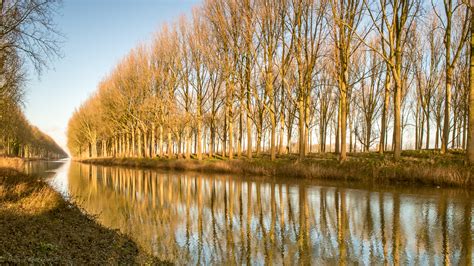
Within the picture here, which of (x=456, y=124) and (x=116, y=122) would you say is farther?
(x=116, y=122)

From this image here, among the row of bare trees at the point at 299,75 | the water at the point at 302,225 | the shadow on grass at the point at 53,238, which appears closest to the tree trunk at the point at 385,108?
the row of bare trees at the point at 299,75

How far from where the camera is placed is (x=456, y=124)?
125 feet

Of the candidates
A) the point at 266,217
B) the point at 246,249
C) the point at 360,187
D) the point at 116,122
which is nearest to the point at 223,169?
the point at 360,187

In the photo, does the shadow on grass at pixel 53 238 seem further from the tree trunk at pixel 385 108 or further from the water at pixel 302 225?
the tree trunk at pixel 385 108

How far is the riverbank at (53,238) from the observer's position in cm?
605

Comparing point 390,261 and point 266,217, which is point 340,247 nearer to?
point 390,261

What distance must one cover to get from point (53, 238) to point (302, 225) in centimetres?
623

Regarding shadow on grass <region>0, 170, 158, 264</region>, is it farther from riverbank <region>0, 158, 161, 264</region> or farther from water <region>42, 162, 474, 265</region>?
water <region>42, 162, 474, 265</region>

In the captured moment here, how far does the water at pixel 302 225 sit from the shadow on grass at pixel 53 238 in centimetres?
77

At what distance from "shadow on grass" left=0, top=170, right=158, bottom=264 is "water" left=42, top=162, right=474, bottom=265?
77 centimetres

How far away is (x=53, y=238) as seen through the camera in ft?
24.2

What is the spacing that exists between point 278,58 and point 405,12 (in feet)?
36.5

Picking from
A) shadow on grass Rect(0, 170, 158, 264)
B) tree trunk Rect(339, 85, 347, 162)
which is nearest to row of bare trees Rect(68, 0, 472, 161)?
tree trunk Rect(339, 85, 347, 162)

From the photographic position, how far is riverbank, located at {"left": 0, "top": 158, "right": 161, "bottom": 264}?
19.9 feet
